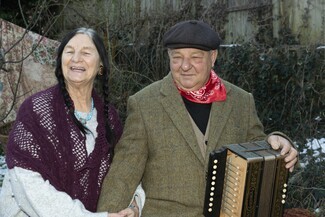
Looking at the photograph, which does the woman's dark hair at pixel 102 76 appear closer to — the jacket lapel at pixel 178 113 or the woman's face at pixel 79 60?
the woman's face at pixel 79 60

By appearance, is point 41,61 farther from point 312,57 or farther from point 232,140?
point 232,140

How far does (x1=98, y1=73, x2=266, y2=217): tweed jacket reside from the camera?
3447 mm

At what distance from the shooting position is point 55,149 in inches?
122

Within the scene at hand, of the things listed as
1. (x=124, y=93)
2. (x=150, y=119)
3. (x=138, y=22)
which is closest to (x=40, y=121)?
(x=150, y=119)

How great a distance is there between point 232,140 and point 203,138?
0.18 metres

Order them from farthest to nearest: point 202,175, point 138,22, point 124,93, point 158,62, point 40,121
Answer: point 138,22 < point 158,62 < point 124,93 < point 202,175 < point 40,121

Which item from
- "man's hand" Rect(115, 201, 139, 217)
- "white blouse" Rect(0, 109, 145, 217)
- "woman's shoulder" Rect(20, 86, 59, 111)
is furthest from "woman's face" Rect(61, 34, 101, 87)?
"man's hand" Rect(115, 201, 139, 217)

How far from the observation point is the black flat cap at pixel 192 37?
11.3 ft

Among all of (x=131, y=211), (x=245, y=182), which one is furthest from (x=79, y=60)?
(x=245, y=182)

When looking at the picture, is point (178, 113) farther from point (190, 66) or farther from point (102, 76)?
point (102, 76)

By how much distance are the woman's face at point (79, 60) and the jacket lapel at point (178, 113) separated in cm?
47

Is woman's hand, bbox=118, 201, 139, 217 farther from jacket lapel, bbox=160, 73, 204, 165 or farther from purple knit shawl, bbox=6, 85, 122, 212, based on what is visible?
jacket lapel, bbox=160, 73, 204, 165

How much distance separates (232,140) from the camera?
358cm

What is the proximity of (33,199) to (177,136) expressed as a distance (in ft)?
2.95
